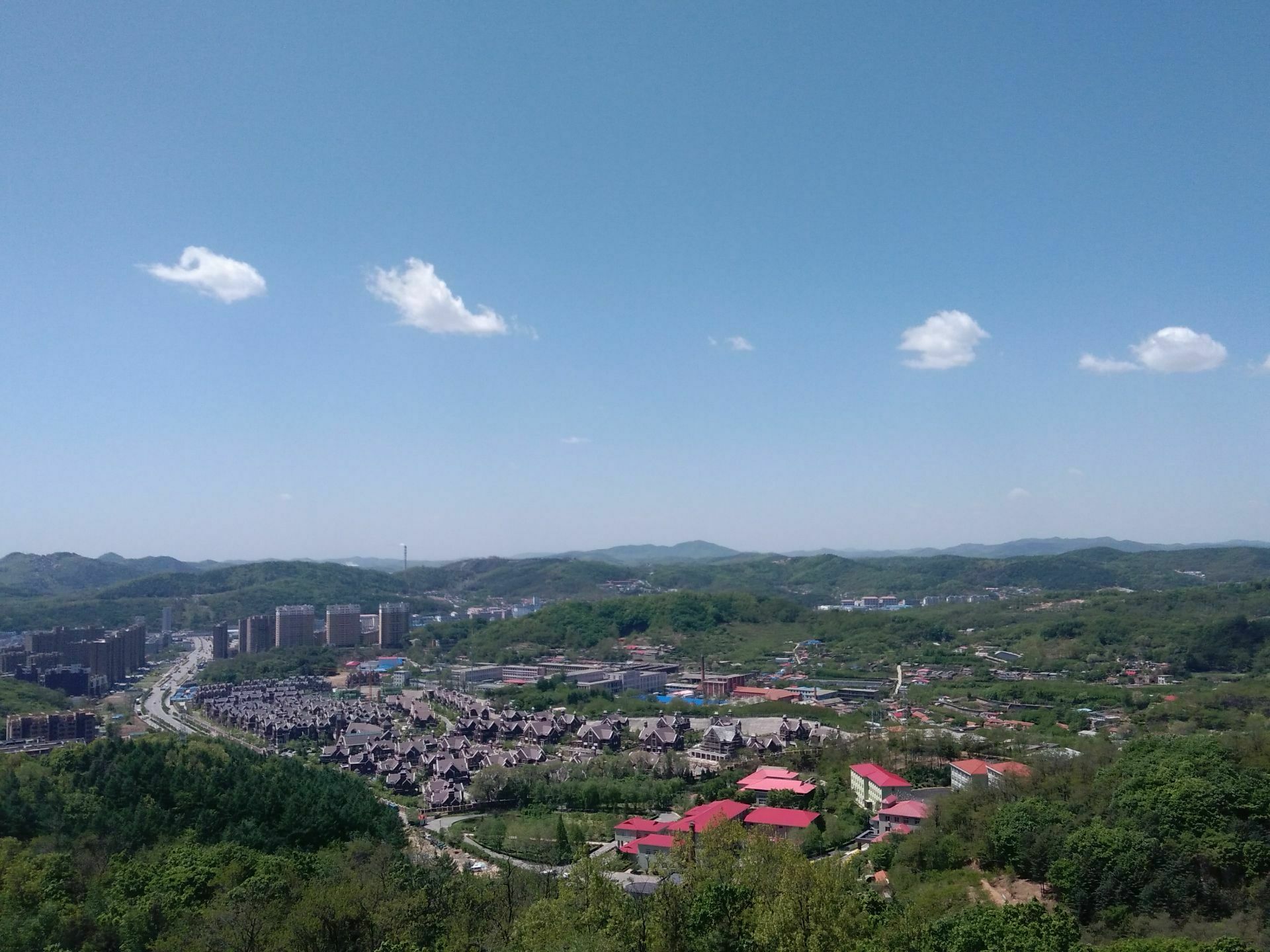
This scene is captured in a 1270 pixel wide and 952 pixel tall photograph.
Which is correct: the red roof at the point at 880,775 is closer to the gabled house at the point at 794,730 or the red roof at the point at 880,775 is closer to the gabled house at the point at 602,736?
the gabled house at the point at 794,730

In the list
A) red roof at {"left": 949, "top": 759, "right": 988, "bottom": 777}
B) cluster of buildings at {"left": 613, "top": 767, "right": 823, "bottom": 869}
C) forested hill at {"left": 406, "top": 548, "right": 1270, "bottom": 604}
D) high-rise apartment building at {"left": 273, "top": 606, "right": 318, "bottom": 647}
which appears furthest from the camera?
forested hill at {"left": 406, "top": 548, "right": 1270, "bottom": 604}

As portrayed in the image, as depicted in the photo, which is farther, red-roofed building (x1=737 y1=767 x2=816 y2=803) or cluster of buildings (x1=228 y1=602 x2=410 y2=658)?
cluster of buildings (x1=228 y1=602 x2=410 y2=658)

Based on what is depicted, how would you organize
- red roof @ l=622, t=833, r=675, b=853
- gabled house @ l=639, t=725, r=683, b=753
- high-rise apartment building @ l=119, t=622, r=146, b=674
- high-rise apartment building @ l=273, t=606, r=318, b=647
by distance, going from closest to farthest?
red roof @ l=622, t=833, r=675, b=853 < gabled house @ l=639, t=725, r=683, b=753 < high-rise apartment building @ l=119, t=622, r=146, b=674 < high-rise apartment building @ l=273, t=606, r=318, b=647

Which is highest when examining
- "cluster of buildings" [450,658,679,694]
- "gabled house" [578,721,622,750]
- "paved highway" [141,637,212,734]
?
"gabled house" [578,721,622,750]

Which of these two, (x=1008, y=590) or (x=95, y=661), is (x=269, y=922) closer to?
(x=95, y=661)

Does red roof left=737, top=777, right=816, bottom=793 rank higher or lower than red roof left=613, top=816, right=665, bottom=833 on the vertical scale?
higher

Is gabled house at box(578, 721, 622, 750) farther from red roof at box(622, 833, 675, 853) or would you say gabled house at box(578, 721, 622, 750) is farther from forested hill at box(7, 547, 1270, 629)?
forested hill at box(7, 547, 1270, 629)

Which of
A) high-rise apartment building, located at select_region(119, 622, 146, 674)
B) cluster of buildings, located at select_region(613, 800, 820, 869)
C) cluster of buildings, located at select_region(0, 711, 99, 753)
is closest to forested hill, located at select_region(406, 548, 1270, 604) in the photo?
high-rise apartment building, located at select_region(119, 622, 146, 674)

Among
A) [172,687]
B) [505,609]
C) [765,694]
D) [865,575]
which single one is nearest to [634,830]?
[765,694]
